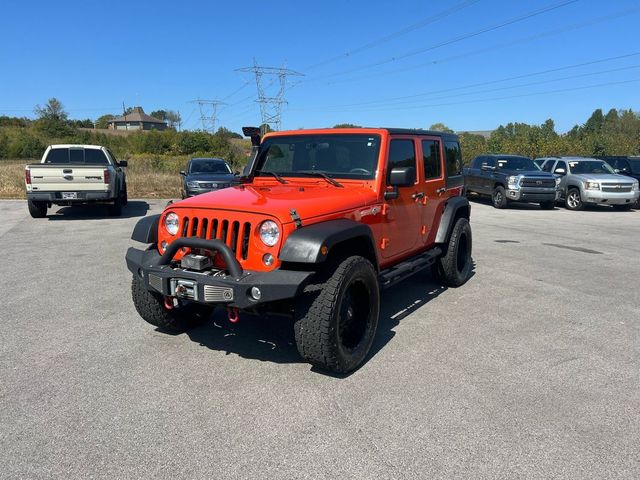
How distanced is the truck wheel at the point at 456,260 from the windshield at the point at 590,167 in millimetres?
12558

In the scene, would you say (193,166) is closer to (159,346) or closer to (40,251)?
(40,251)

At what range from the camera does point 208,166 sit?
1581 cm

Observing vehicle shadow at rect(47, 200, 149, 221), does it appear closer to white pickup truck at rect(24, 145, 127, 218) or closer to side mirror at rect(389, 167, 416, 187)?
white pickup truck at rect(24, 145, 127, 218)

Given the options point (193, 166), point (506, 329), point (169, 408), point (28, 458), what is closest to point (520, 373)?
point (506, 329)

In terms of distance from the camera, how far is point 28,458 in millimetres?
2662

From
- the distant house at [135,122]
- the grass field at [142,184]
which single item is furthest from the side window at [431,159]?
the distant house at [135,122]

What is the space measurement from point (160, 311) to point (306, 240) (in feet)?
5.65

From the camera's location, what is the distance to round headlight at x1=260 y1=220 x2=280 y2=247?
136 inches

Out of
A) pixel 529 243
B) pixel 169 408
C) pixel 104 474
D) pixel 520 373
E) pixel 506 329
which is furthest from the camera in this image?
pixel 529 243

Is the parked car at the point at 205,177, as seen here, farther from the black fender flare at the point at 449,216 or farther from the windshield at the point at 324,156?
the windshield at the point at 324,156

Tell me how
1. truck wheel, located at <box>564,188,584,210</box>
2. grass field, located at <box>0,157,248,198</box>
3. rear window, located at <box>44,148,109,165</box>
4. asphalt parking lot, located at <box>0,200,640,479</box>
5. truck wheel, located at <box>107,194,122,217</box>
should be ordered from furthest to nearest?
grass field, located at <box>0,157,248,198</box>
truck wheel, located at <box>564,188,584,210</box>
rear window, located at <box>44,148,109,165</box>
truck wheel, located at <box>107,194,122,217</box>
asphalt parking lot, located at <box>0,200,640,479</box>

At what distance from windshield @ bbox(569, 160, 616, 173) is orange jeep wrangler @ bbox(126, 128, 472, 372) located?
13.7 m

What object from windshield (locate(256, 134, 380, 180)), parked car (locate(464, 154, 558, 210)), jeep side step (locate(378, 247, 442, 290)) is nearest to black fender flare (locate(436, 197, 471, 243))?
jeep side step (locate(378, 247, 442, 290))

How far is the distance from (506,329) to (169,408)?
3.22 m
